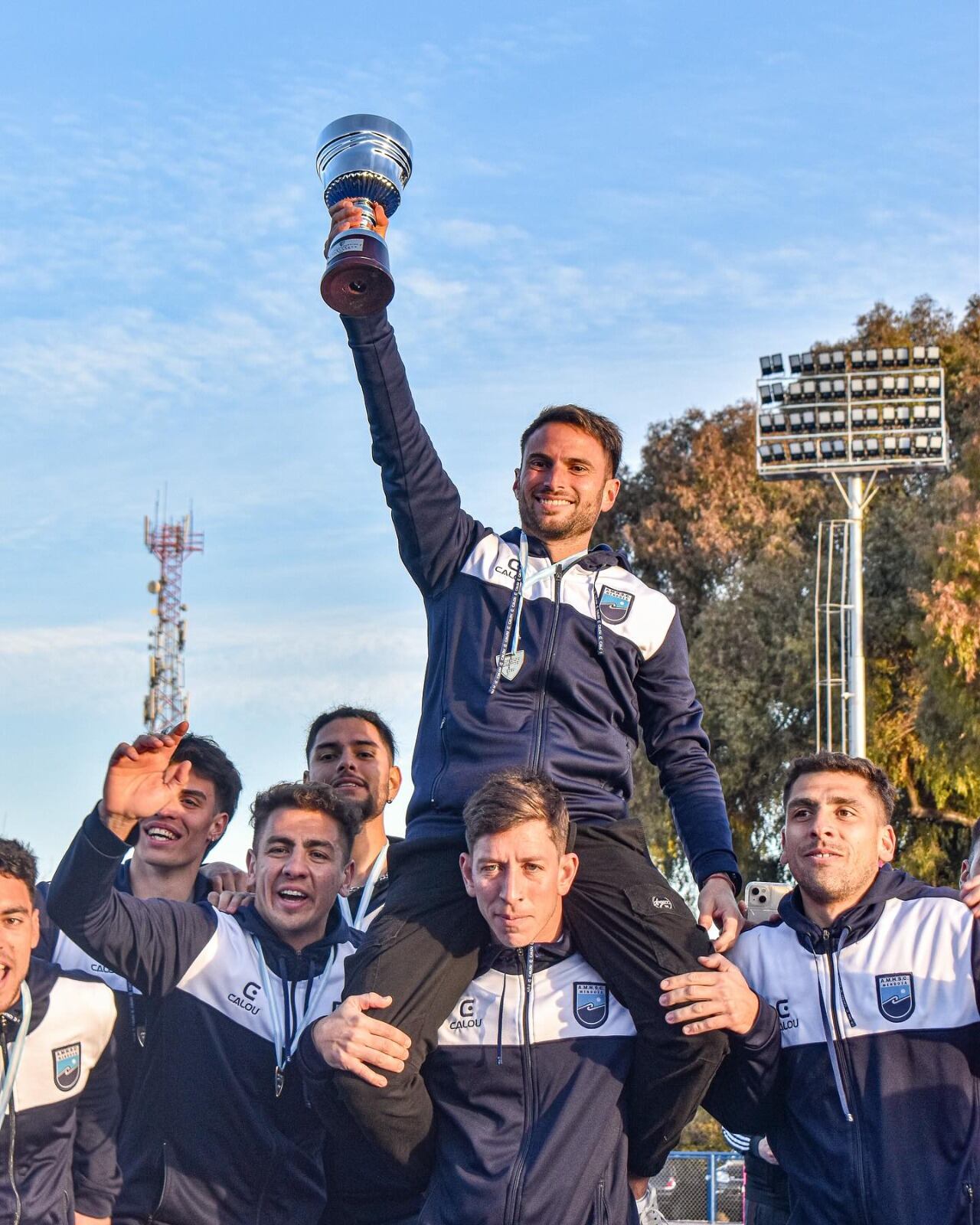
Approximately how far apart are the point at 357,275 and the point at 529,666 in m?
1.27

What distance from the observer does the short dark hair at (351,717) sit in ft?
22.4

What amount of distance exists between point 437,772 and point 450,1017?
0.72 metres

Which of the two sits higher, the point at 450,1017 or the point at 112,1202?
the point at 450,1017

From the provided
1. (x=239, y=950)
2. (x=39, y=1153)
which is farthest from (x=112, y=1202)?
(x=239, y=950)

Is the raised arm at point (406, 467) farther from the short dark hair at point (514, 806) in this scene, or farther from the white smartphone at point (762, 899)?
the white smartphone at point (762, 899)

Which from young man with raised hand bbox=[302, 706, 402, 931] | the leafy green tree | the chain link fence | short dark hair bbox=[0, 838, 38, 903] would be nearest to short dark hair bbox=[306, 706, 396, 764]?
young man with raised hand bbox=[302, 706, 402, 931]

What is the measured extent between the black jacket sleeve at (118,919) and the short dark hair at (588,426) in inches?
71.6

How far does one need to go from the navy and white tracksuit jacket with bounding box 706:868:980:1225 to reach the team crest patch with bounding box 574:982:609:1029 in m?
0.42

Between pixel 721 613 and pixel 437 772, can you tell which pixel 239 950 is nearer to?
pixel 437 772

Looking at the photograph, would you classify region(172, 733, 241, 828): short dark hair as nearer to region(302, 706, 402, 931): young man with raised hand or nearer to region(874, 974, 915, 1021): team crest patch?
region(302, 706, 402, 931): young man with raised hand

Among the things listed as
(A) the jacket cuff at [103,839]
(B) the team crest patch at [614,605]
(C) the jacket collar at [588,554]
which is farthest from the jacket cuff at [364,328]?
(A) the jacket cuff at [103,839]

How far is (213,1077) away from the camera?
4902 mm

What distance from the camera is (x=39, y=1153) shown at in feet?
15.9

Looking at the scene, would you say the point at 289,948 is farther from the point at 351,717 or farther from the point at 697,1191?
the point at 697,1191
